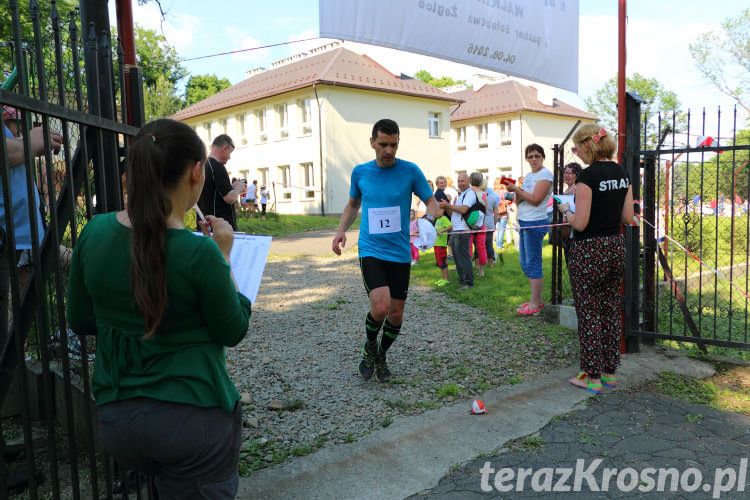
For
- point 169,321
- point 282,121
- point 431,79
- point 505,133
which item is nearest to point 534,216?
point 169,321

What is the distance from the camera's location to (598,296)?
4.49 metres

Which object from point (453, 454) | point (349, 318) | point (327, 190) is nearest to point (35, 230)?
point (453, 454)

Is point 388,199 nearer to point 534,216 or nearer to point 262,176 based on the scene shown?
point 534,216

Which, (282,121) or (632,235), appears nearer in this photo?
(632,235)

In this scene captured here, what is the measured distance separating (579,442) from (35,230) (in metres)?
3.25

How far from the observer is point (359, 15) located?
4941 millimetres

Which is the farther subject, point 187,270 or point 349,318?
point 349,318

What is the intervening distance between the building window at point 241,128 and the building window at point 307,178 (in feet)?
19.5

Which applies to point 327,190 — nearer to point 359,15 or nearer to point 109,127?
point 359,15

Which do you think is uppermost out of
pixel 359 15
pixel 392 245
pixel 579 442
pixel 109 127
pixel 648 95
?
pixel 648 95

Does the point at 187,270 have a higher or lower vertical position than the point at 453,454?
higher

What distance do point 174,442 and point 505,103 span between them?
130 ft

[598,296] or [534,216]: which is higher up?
[534,216]

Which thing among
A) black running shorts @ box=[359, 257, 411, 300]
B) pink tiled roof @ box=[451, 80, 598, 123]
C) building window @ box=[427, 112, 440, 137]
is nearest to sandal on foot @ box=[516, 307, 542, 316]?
black running shorts @ box=[359, 257, 411, 300]
